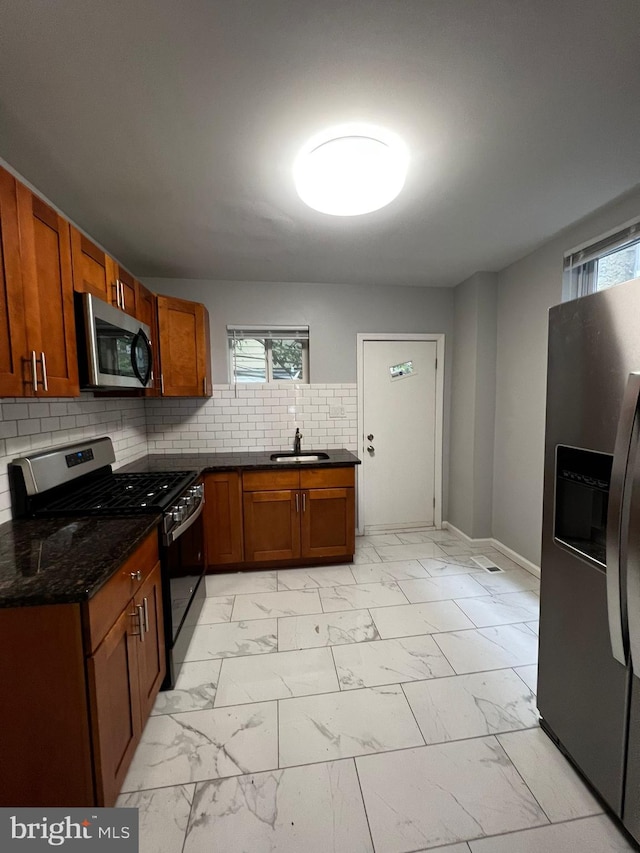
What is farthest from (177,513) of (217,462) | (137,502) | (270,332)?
(270,332)

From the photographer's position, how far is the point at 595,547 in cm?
119

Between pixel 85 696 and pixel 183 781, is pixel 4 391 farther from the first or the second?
pixel 183 781

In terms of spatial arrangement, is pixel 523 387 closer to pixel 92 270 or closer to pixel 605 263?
pixel 605 263

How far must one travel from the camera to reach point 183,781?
4.09 ft

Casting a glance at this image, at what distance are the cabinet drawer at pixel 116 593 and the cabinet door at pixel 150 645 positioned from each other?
68mm

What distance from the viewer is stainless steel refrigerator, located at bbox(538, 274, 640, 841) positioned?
3.14ft

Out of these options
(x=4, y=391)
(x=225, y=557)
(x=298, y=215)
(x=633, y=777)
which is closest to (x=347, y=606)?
(x=225, y=557)

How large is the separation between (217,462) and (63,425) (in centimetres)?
108

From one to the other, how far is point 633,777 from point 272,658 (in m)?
1.47

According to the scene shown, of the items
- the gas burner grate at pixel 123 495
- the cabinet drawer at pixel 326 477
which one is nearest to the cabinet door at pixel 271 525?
the cabinet drawer at pixel 326 477

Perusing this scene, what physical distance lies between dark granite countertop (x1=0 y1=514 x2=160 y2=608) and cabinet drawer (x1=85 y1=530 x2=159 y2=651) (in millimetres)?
56

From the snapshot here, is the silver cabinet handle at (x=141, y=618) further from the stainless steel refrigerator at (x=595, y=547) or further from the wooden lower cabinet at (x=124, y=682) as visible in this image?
the stainless steel refrigerator at (x=595, y=547)

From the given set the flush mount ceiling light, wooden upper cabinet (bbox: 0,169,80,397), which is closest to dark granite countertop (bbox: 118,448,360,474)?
wooden upper cabinet (bbox: 0,169,80,397)

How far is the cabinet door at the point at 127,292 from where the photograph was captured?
Result: 6.68ft
